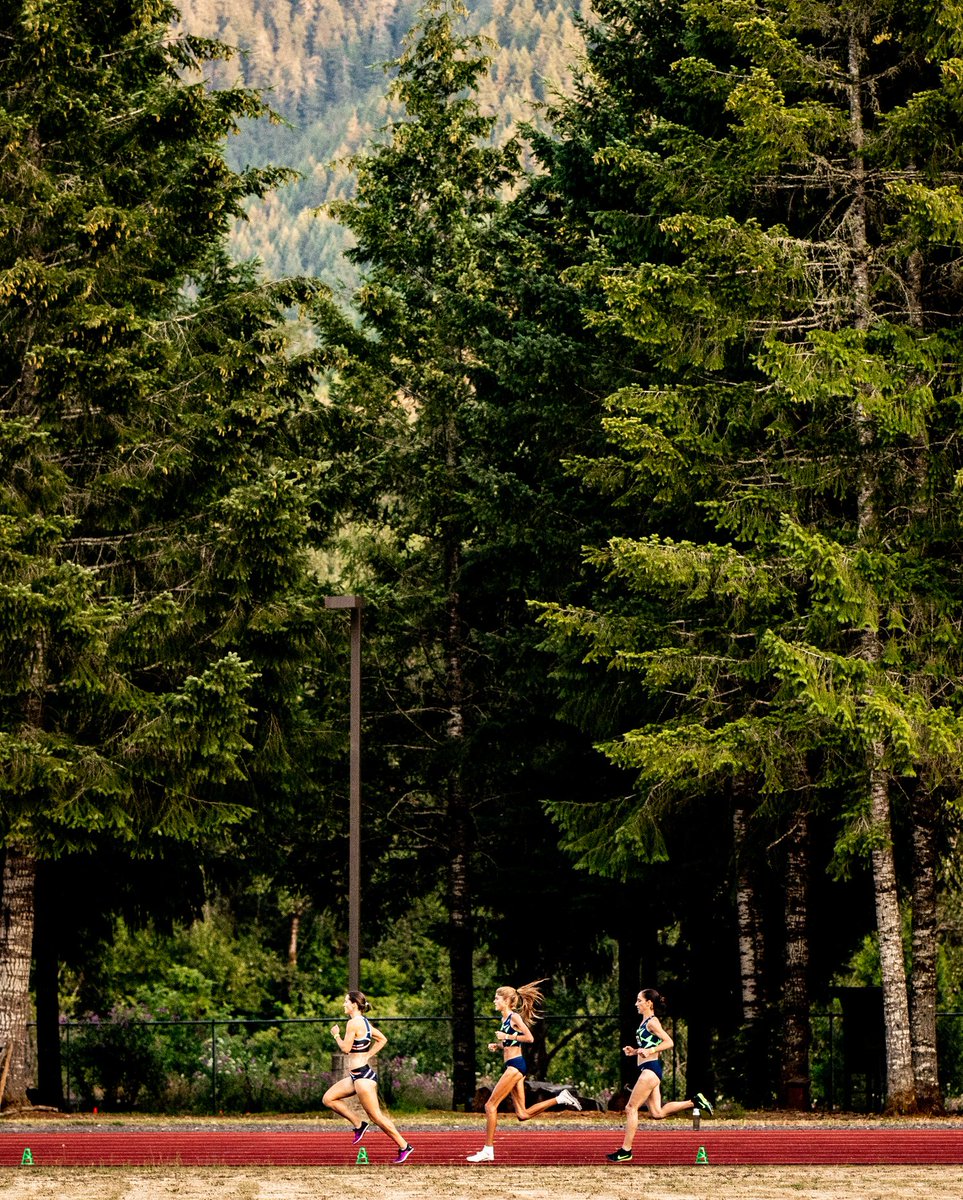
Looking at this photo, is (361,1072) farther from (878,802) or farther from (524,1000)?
(878,802)

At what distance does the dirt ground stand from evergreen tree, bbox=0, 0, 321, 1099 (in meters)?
6.92

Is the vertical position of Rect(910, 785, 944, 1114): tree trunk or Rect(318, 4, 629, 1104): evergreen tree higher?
Rect(318, 4, 629, 1104): evergreen tree

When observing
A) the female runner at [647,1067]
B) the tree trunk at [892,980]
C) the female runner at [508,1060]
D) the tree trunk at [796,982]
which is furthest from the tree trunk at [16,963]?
the tree trunk at [892,980]

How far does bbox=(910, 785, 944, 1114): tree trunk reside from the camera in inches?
839

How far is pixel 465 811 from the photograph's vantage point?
2925 centimetres

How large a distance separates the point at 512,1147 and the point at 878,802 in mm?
6425

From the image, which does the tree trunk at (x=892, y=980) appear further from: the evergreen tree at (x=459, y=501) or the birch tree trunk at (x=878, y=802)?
the evergreen tree at (x=459, y=501)

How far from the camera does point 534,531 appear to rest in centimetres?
2581

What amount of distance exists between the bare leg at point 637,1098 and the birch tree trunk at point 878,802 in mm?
5215

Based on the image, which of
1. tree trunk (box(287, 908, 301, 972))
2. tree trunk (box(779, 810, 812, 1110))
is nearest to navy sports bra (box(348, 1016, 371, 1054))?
tree trunk (box(779, 810, 812, 1110))

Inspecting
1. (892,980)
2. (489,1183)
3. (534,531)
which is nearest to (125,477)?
(534,531)

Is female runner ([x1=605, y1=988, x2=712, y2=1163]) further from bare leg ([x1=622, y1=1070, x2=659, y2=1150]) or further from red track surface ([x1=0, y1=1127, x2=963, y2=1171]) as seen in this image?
red track surface ([x1=0, y1=1127, x2=963, y2=1171])

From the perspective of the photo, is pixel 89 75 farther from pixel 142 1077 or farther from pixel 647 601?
pixel 142 1077

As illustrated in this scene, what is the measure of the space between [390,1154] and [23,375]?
12348 millimetres
